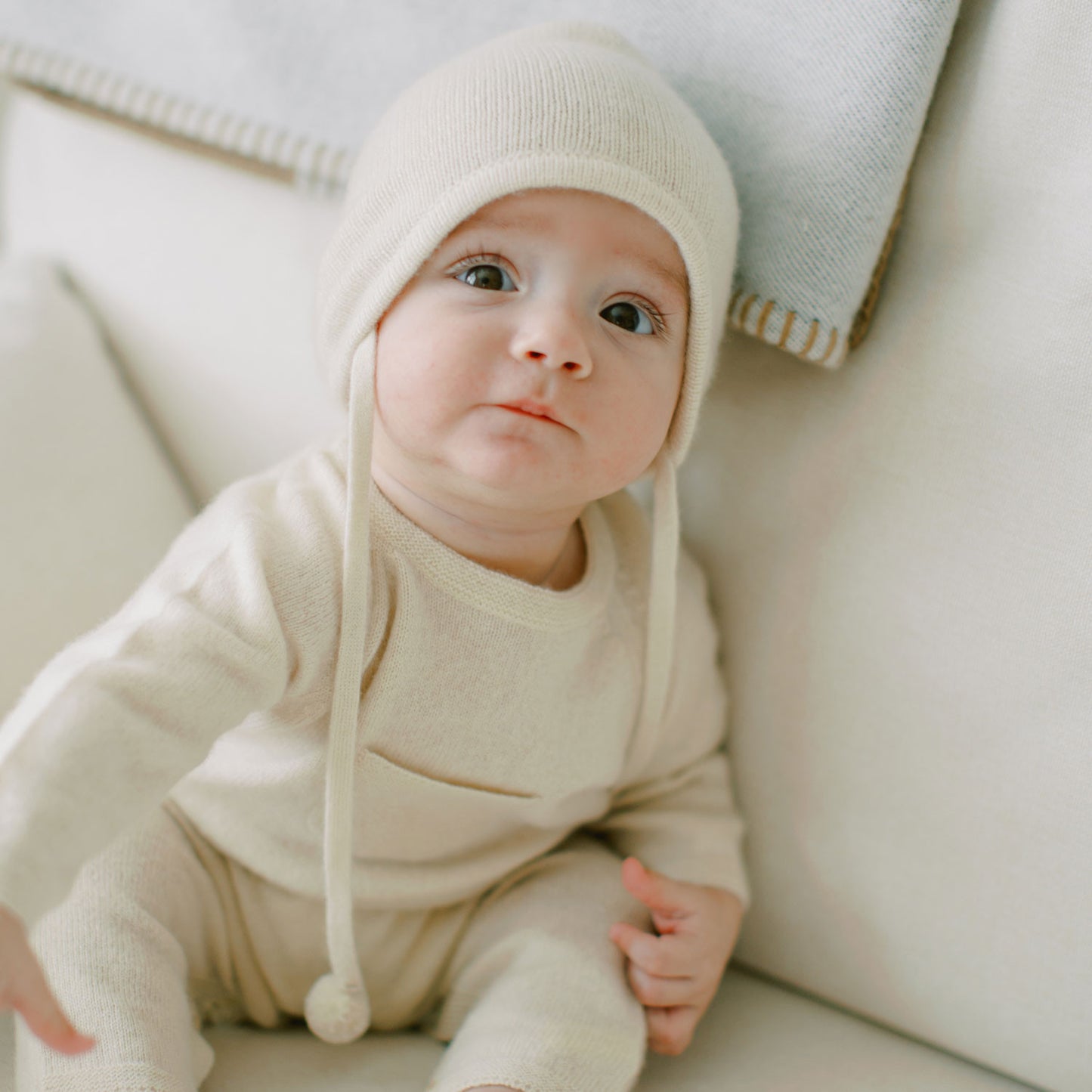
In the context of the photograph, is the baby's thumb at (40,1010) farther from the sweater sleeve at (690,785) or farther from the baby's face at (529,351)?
the sweater sleeve at (690,785)

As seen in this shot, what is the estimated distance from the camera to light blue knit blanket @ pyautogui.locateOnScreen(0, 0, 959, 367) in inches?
29.7

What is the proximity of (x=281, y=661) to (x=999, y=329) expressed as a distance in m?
0.54

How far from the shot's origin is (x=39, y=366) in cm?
97

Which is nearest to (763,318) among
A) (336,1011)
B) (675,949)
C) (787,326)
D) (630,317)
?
(787,326)

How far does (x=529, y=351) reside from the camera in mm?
667

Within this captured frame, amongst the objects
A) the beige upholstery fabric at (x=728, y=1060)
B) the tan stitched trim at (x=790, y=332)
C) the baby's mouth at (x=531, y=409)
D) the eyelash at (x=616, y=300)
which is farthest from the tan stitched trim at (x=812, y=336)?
the beige upholstery fabric at (x=728, y=1060)

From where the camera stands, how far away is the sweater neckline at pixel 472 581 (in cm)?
74

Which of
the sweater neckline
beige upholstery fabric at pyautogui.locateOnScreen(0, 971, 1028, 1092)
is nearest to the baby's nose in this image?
the sweater neckline

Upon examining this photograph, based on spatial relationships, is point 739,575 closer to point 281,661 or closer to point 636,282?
point 636,282

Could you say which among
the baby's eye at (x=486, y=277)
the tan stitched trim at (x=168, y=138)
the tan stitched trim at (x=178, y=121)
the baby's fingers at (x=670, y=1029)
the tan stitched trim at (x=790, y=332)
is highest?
the baby's eye at (x=486, y=277)

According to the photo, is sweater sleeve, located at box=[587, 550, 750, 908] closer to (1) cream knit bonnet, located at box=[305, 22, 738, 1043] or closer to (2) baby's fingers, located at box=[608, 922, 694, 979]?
(2) baby's fingers, located at box=[608, 922, 694, 979]

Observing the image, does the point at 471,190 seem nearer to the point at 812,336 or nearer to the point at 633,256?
the point at 633,256

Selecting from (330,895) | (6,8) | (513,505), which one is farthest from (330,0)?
(330,895)

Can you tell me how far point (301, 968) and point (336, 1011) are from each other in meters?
0.08
